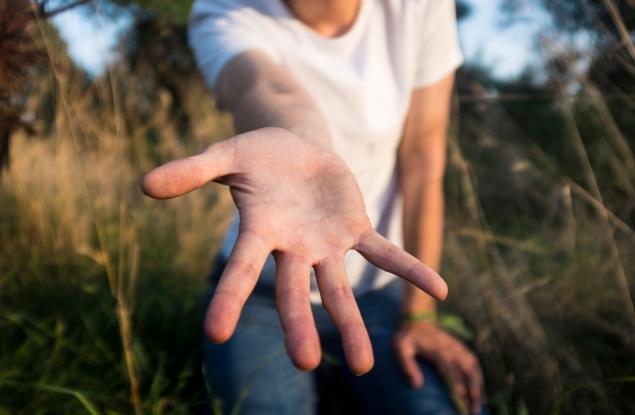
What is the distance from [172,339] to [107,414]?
1.61 feet

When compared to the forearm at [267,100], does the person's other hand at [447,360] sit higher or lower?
lower

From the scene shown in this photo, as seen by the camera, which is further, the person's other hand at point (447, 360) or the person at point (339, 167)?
the person's other hand at point (447, 360)

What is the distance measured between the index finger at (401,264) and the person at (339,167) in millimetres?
13

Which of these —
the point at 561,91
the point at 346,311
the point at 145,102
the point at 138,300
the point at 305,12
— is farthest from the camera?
the point at 145,102

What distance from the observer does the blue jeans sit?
49.7 inches

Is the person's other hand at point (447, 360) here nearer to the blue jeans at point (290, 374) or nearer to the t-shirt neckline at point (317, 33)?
the blue jeans at point (290, 374)

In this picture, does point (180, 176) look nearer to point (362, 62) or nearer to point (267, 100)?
point (267, 100)

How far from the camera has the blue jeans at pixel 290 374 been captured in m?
1.26

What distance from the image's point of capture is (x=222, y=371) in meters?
1.29

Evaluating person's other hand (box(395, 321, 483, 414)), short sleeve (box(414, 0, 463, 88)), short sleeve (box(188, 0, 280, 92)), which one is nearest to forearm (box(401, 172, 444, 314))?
person's other hand (box(395, 321, 483, 414))

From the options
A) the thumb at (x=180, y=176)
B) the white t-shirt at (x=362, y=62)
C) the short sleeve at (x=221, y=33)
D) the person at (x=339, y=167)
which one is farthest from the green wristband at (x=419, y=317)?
the thumb at (x=180, y=176)

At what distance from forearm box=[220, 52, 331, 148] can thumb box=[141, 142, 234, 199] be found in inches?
9.1

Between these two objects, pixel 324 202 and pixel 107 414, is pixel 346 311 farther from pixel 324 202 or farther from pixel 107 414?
pixel 107 414

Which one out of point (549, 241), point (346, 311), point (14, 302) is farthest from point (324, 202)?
point (549, 241)
